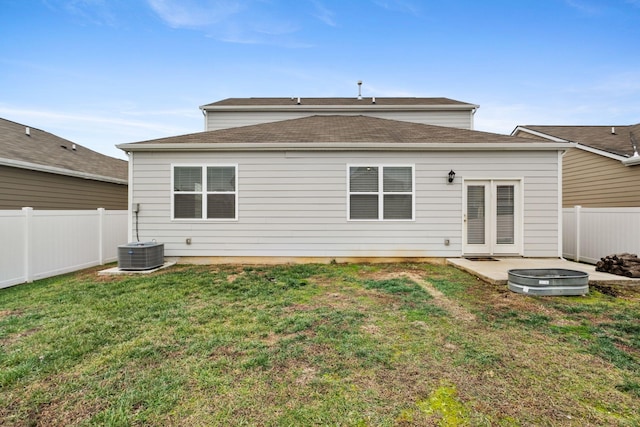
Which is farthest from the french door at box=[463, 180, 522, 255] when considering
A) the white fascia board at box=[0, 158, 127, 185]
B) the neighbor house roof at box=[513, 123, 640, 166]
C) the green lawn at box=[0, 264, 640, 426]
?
the white fascia board at box=[0, 158, 127, 185]

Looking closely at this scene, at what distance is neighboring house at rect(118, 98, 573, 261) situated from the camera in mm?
7234

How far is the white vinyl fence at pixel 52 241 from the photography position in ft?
18.2

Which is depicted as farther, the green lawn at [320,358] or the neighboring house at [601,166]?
the neighboring house at [601,166]

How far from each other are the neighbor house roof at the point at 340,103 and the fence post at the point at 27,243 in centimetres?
780

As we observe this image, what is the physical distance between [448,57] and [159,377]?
16.5m

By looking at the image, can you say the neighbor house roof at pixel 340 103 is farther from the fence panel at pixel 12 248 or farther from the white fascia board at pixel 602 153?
the fence panel at pixel 12 248

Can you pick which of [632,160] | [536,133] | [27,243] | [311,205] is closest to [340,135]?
[311,205]

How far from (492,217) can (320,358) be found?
6.51m

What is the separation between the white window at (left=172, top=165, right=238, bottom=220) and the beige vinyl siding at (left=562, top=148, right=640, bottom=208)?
10.7 metres

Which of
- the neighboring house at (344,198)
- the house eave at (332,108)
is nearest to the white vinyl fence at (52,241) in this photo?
the neighboring house at (344,198)

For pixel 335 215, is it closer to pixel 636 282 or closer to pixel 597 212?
pixel 636 282

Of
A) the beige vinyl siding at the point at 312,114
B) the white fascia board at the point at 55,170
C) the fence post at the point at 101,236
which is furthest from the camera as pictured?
the beige vinyl siding at the point at 312,114

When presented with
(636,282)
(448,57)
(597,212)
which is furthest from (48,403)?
(448,57)

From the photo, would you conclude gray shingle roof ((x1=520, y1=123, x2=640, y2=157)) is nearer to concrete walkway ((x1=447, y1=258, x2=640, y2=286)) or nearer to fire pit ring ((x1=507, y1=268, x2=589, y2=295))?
concrete walkway ((x1=447, y1=258, x2=640, y2=286))
